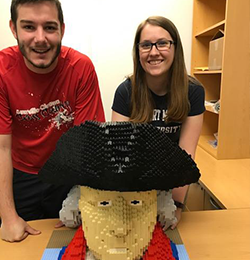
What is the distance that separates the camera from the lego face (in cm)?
74

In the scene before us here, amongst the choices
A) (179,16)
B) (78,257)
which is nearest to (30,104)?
(78,257)

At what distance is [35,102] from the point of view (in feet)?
3.92

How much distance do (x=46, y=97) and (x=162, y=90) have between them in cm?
54

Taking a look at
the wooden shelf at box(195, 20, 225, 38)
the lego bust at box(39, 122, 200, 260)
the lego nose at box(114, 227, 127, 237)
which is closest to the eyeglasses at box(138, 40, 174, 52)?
Answer: the lego bust at box(39, 122, 200, 260)

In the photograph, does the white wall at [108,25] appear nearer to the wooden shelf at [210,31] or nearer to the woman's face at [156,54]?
the wooden shelf at [210,31]

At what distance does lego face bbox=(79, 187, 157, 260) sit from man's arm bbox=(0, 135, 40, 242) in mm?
339

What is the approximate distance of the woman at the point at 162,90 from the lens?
4.06 ft

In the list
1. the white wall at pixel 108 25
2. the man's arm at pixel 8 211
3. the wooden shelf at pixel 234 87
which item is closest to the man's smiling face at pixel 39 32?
the man's arm at pixel 8 211

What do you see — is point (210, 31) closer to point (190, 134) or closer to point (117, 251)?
point (190, 134)

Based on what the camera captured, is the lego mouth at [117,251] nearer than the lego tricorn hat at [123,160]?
No

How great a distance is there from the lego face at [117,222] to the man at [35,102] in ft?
1.21

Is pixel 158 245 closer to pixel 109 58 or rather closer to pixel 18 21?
pixel 18 21

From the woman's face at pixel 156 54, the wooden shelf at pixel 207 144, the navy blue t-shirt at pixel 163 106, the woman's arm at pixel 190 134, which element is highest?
the woman's face at pixel 156 54

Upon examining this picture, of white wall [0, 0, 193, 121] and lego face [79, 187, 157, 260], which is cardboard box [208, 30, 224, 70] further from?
lego face [79, 187, 157, 260]
